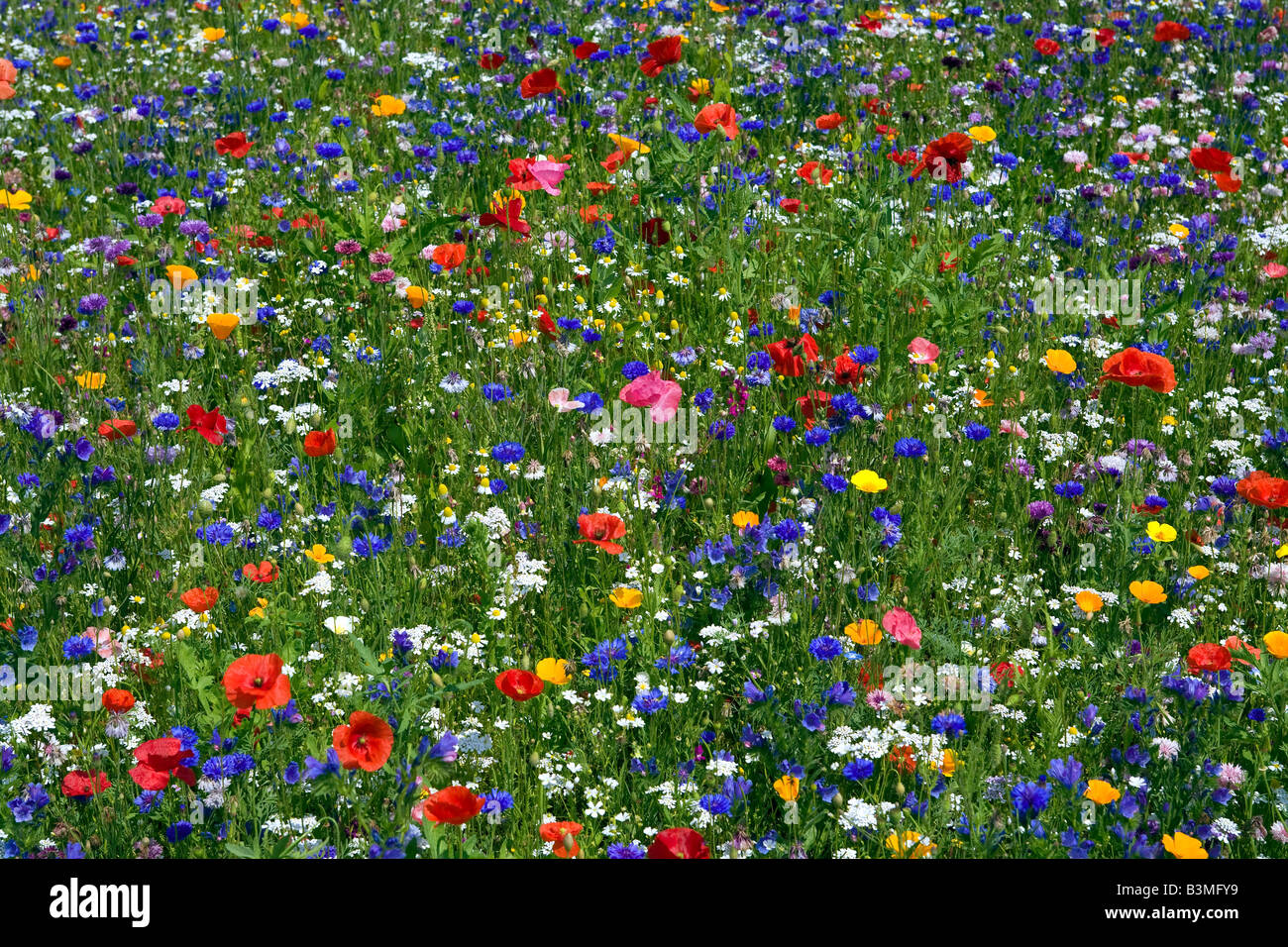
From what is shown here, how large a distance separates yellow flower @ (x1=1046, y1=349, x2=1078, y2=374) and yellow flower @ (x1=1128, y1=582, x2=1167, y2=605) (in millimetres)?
1248

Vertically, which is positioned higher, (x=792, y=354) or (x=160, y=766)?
(x=792, y=354)

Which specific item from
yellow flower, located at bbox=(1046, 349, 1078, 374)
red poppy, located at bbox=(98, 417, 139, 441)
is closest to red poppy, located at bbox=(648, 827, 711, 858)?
red poppy, located at bbox=(98, 417, 139, 441)

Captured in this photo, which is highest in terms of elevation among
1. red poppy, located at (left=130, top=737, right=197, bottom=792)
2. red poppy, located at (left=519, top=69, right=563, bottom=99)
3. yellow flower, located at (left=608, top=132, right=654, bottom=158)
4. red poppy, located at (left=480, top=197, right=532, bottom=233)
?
red poppy, located at (left=519, top=69, right=563, bottom=99)

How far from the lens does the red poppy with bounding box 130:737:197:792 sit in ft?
8.70

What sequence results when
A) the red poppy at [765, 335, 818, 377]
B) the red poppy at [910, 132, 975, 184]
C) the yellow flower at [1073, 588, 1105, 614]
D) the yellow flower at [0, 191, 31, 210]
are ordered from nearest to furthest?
the yellow flower at [1073, 588, 1105, 614] → the red poppy at [765, 335, 818, 377] → the red poppy at [910, 132, 975, 184] → the yellow flower at [0, 191, 31, 210]

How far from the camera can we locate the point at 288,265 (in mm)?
5020

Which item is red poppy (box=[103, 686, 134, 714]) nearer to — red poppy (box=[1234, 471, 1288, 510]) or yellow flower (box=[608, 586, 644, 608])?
yellow flower (box=[608, 586, 644, 608])

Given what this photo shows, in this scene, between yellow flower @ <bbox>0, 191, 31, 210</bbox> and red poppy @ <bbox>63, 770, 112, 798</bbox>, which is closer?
red poppy @ <bbox>63, 770, 112, 798</bbox>

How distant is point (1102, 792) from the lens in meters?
2.68

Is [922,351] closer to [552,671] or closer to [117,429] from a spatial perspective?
[552,671]

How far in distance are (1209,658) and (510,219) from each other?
2.98 m

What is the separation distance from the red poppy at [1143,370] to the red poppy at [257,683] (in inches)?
104

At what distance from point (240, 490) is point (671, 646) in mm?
1510

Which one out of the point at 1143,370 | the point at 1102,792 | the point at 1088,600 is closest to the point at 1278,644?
the point at 1088,600
